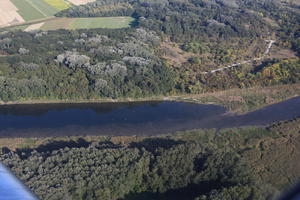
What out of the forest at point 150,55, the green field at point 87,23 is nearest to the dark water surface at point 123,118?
the forest at point 150,55

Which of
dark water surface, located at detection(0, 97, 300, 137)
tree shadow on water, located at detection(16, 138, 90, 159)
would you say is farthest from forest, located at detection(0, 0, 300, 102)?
tree shadow on water, located at detection(16, 138, 90, 159)

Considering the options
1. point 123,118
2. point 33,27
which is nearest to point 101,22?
point 33,27

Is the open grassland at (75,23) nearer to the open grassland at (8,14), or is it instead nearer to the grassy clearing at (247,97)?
the open grassland at (8,14)

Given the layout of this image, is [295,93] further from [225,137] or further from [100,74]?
[100,74]

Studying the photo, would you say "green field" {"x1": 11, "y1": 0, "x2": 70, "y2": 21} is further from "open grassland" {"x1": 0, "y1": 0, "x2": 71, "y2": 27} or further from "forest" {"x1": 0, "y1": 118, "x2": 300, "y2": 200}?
"forest" {"x1": 0, "y1": 118, "x2": 300, "y2": 200}

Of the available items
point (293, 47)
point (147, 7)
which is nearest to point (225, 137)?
point (293, 47)

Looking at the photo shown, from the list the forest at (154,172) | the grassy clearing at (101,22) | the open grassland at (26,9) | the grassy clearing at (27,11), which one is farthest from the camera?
the grassy clearing at (27,11)
